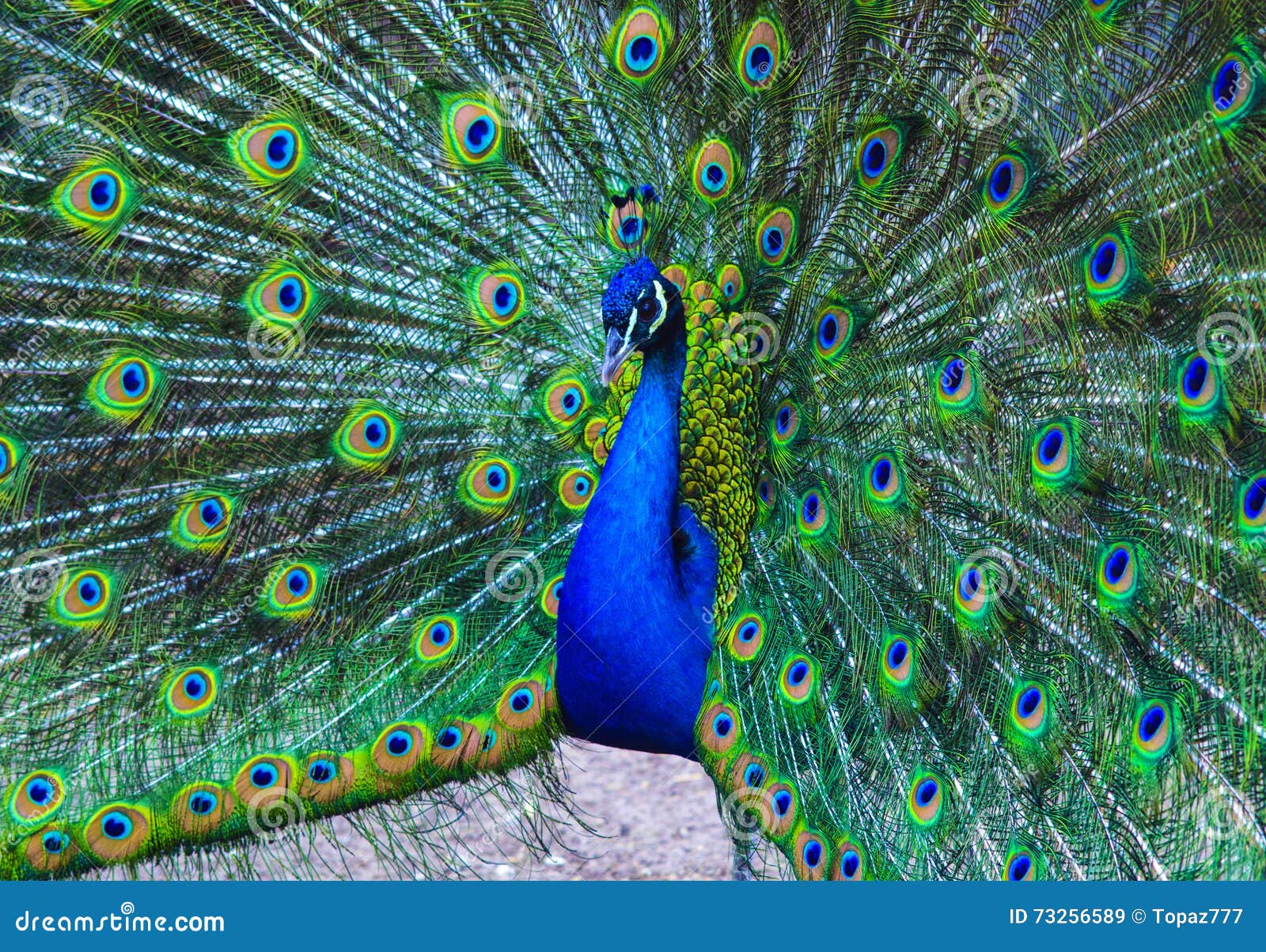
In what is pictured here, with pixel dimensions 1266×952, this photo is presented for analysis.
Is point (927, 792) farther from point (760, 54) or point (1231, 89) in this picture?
point (760, 54)

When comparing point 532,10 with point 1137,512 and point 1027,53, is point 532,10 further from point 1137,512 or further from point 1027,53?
point 1137,512

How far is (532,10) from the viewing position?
2027 mm

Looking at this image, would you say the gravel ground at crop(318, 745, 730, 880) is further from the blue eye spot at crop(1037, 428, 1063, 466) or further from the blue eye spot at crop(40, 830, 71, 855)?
the blue eye spot at crop(1037, 428, 1063, 466)

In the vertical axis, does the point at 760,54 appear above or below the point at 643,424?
above

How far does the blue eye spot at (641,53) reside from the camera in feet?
6.71

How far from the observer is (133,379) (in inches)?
80.2

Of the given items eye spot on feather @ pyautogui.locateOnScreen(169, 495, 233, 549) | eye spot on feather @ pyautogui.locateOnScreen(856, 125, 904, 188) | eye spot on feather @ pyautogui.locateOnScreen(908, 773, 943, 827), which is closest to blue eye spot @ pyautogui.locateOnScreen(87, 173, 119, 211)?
eye spot on feather @ pyautogui.locateOnScreen(169, 495, 233, 549)

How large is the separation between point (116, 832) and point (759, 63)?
1963mm

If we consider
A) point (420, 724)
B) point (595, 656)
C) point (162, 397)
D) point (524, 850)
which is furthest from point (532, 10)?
point (524, 850)

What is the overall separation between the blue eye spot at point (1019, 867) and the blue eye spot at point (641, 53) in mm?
1671

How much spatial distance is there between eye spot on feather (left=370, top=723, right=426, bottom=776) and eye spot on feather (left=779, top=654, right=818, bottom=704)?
0.77 m

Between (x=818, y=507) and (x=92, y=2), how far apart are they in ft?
5.30

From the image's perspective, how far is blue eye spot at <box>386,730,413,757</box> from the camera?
2.20 m

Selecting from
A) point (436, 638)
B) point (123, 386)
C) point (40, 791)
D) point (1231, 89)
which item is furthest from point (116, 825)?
point (1231, 89)
